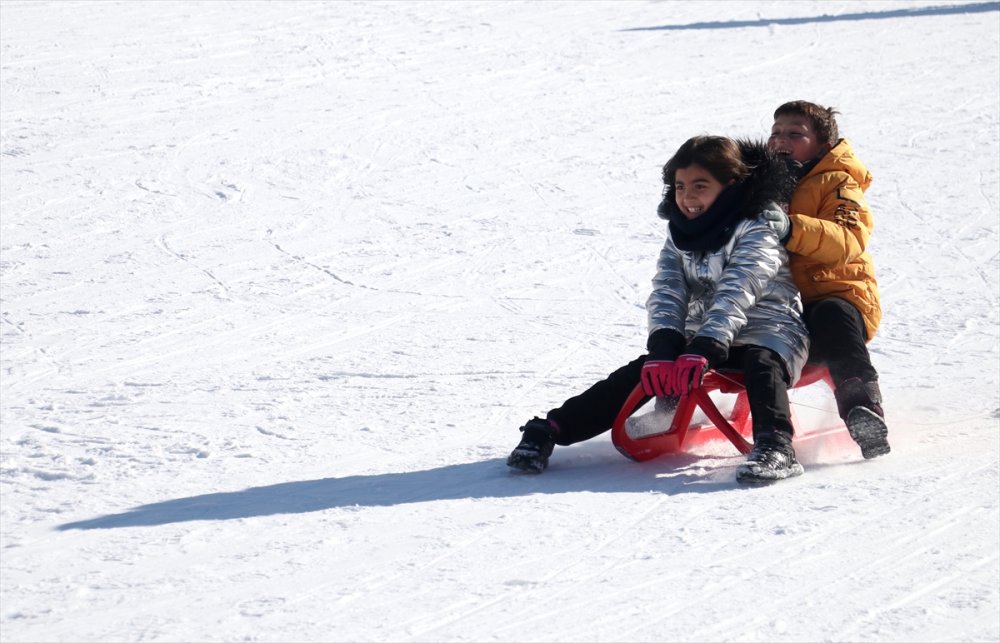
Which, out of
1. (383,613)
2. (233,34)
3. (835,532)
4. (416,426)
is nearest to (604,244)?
(416,426)

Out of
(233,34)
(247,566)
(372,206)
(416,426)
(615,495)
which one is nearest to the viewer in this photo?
(247,566)

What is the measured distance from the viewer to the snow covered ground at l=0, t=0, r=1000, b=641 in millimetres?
3061

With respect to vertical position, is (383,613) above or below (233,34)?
below

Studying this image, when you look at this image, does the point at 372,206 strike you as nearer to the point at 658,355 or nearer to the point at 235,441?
the point at 235,441

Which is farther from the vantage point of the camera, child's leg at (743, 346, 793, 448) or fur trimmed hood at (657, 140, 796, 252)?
fur trimmed hood at (657, 140, 796, 252)

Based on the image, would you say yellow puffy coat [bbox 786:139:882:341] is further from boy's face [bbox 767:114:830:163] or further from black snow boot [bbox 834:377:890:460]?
black snow boot [bbox 834:377:890:460]

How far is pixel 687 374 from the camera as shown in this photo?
147 inches

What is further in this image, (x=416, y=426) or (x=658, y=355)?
(x=416, y=426)

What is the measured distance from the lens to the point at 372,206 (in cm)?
797

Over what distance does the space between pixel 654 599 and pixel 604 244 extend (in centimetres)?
449

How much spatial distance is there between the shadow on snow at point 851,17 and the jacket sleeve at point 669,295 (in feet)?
32.6

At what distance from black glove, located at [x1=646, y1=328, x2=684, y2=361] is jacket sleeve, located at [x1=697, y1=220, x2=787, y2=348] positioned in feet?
0.24

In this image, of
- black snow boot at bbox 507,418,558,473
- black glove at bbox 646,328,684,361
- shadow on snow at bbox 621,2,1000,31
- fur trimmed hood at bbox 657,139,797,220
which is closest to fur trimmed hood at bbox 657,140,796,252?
fur trimmed hood at bbox 657,139,797,220

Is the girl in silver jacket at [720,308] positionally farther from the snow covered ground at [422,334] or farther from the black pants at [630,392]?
the snow covered ground at [422,334]
